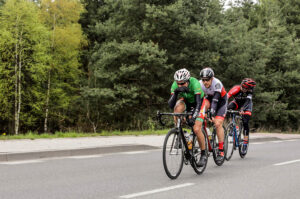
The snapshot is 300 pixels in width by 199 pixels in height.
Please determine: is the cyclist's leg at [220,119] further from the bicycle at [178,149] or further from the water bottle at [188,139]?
the water bottle at [188,139]

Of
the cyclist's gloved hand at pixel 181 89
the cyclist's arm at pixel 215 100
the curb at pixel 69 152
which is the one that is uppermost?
the cyclist's gloved hand at pixel 181 89

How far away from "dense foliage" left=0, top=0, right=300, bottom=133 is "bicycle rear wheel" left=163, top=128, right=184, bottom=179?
19525 millimetres

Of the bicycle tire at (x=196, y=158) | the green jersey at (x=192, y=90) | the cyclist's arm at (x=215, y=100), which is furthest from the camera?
the cyclist's arm at (x=215, y=100)

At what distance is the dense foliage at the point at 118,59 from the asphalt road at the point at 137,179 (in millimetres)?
17608

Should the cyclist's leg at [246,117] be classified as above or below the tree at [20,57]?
below

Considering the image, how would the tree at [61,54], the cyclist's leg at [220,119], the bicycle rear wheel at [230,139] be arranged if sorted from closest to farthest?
the cyclist's leg at [220,119] < the bicycle rear wheel at [230,139] < the tree at [61,54]

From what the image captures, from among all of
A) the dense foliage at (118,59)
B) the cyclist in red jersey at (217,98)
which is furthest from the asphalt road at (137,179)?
the dense foliage at (118,59)

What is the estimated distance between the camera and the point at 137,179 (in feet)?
23.3

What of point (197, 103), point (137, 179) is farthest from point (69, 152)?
point (197, 103)

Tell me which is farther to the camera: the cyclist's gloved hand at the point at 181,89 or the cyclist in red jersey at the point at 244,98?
the cyclist in red jersey at the point at 244,98

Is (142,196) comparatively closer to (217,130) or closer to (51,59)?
(217,130)

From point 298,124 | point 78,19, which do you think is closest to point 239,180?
point 78,19

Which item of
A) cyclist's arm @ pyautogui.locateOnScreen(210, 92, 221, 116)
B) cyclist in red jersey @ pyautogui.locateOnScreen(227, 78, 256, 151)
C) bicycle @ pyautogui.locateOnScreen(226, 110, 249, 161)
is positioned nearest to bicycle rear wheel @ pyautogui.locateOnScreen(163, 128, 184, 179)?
cyclist's arm @ pyautogui.locateOnScreen(210, 92, 221, 116)

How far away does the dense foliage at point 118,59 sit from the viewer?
3023 cm
